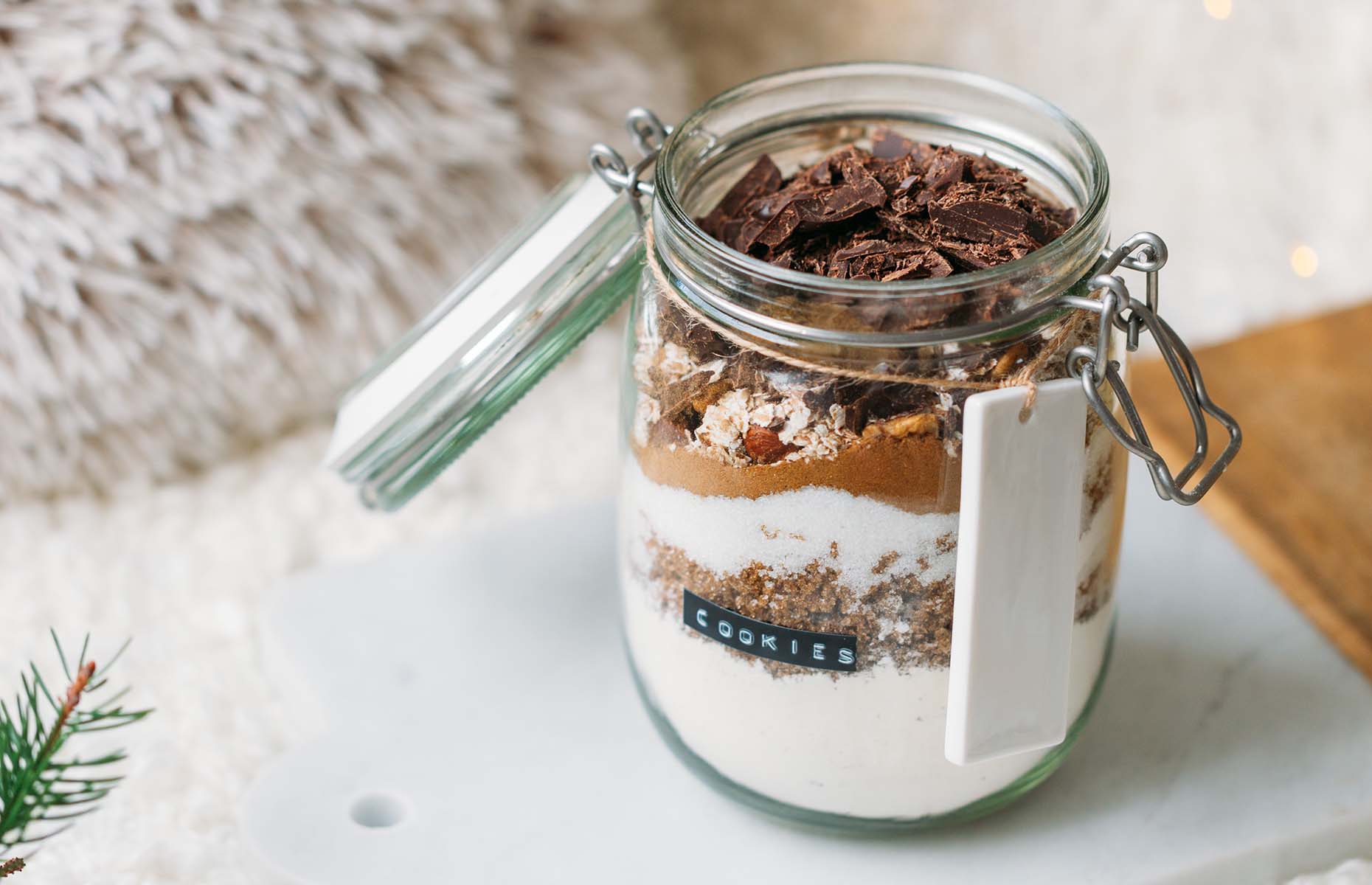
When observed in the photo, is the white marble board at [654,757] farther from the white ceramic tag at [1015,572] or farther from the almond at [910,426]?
the almond at [910,426]

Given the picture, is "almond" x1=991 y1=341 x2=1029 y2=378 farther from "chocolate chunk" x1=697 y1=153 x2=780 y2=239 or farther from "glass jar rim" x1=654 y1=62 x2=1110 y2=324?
"chocolate chunk" x1=697 y1=153 x2=780 y2=239

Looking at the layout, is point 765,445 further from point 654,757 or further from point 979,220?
point 654,757

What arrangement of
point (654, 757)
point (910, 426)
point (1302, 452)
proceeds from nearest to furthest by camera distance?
1. point (910, 426)
2. point (654, 757)
3. point (1302, 452)

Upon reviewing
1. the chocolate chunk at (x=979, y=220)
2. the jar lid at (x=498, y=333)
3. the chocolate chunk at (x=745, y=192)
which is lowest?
the jar lid at (x=498, y=333)

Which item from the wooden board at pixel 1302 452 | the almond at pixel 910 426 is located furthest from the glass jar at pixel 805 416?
the wooden board at pixel 1302 452

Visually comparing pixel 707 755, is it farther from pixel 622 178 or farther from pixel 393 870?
pixel 622 178

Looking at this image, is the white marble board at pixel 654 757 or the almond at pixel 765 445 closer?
the almond at pixel 765 445

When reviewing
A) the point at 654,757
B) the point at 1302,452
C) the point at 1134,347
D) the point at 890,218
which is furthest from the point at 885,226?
the point at 1302,452
